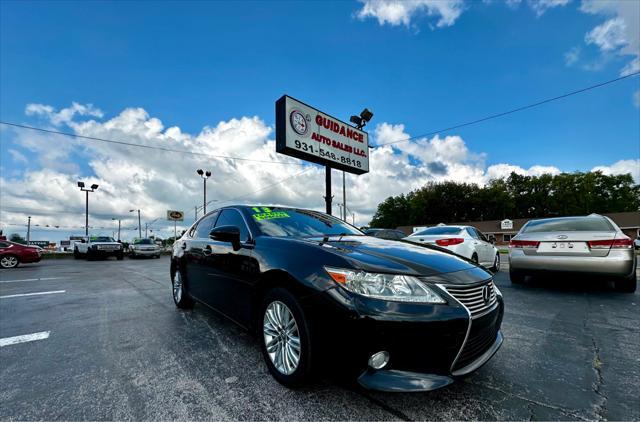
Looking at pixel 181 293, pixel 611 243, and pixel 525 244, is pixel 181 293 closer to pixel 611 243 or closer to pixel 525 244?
pixel 525 244

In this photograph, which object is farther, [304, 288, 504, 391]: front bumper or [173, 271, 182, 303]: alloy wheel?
[173, 271, 182, 303]: alloy wheel

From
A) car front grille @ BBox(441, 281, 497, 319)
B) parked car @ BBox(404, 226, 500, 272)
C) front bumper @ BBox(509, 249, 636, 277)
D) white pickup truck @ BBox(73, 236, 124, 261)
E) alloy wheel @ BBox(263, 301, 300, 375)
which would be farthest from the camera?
white pickup truck @ BBox(73, 236, 124, 261)

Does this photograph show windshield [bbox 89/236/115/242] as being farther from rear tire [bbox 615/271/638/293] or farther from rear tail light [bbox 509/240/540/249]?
rear tire [bbox 615/271/638/293]

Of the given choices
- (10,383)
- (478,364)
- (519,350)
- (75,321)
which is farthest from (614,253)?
(75,321)

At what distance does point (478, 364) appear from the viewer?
204 centimetres

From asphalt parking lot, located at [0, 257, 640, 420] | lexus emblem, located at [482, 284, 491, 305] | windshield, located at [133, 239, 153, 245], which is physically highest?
lexus emblem, located at [482, 284, 491, 305]

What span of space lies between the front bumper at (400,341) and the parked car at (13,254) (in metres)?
18.4

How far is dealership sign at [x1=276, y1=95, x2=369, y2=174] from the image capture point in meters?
13.5

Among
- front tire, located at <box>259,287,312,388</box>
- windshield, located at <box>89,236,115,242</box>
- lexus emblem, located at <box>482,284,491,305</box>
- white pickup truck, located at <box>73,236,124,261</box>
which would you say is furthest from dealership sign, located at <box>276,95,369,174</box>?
windshield, located at <box>89,236,115,242</box>

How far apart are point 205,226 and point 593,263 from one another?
6171 mm

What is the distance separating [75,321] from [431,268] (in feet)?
15.1

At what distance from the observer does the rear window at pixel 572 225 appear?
547 cm

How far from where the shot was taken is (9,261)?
14.1 metres

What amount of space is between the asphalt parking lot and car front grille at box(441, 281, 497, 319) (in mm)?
590
